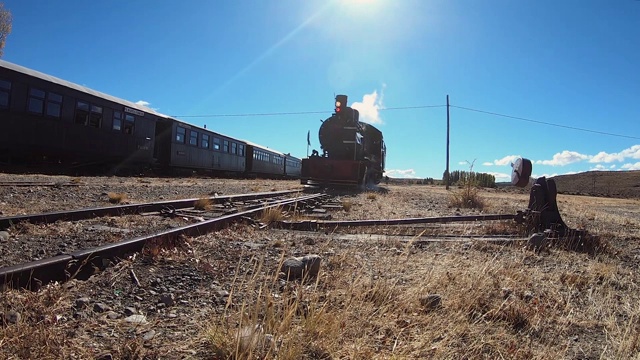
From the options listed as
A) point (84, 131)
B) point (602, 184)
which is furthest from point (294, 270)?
point (602, 184)

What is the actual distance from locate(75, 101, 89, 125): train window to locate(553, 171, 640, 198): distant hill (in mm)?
35049

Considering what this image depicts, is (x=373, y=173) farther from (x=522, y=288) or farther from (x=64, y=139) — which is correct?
(x=522, y=288)

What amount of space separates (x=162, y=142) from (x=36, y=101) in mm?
7287

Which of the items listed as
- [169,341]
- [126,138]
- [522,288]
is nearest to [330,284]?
[169,341]

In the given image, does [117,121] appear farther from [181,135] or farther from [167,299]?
[167,299]

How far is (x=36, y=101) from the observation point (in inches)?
498

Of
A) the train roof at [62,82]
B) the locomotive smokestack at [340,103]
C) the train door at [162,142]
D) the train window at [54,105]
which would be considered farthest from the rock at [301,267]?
the train door at [162,142]

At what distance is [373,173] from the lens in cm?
2233

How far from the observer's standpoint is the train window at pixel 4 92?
11578mm

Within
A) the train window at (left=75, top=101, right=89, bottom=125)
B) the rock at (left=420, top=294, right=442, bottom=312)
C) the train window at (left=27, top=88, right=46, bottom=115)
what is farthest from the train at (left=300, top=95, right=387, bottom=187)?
the rock at (left=420, top=294, right=442, bottom=312)

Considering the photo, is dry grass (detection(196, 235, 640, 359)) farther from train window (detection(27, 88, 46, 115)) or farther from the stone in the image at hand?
train window (detection(27, 88, 46, 115))

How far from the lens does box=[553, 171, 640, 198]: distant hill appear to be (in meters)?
36.6

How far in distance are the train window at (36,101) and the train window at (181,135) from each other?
24.2 feet

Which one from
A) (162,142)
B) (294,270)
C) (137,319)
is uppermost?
(162,142)
